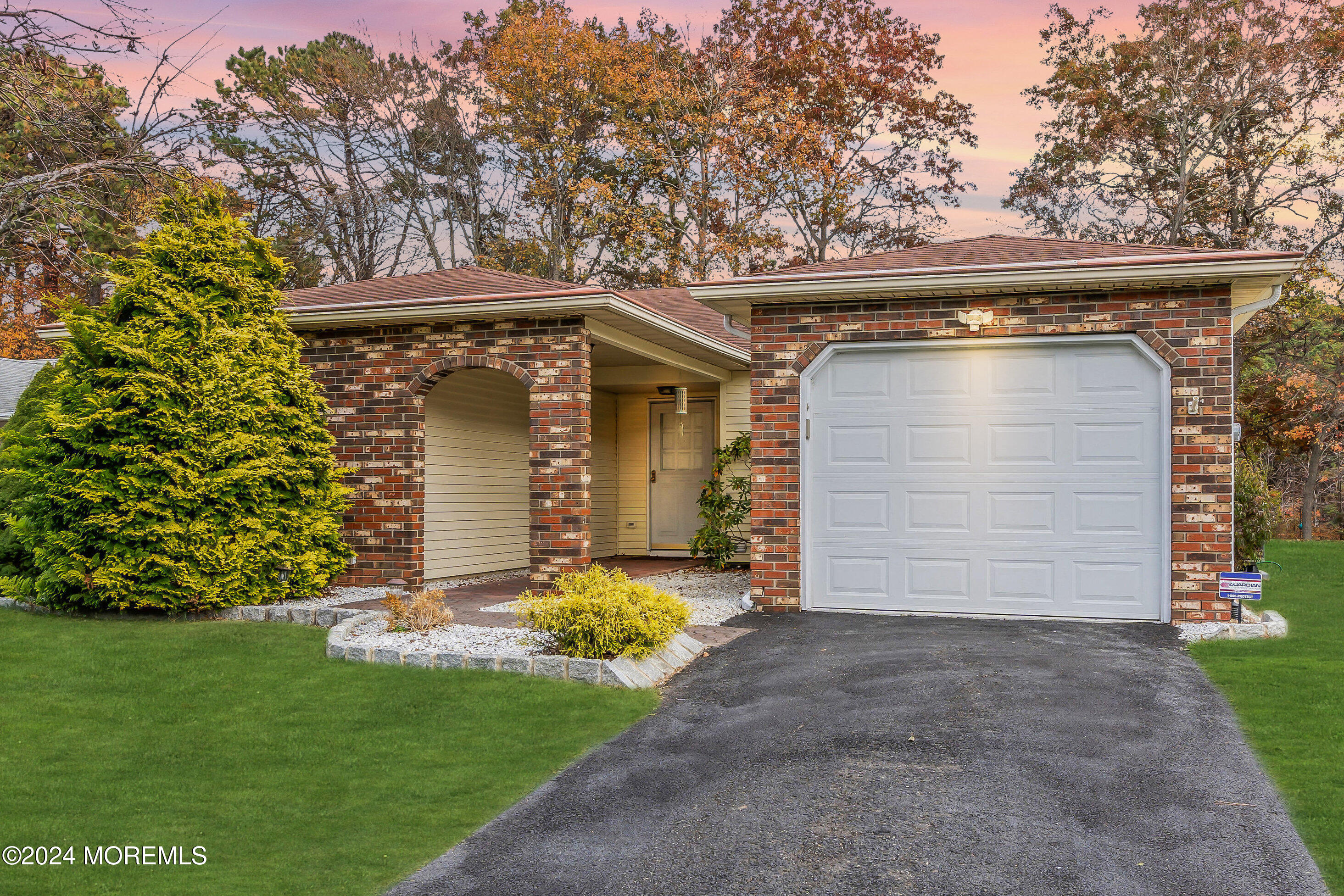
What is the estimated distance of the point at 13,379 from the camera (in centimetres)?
1744

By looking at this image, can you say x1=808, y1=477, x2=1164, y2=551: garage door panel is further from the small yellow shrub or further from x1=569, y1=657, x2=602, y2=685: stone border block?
the small yellow shrub

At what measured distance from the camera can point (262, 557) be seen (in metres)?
8.25

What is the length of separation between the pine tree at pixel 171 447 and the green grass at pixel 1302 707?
720 centimetres

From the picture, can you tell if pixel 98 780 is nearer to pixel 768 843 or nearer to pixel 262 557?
pixel 768 843

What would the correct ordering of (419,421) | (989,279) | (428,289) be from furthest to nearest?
(428,289) < (419,421) < (989,279)

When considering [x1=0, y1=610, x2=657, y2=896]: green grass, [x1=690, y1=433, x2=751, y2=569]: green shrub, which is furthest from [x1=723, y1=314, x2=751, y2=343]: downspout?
[x1=0, y1=610, x2=657, y2=896]: green grass

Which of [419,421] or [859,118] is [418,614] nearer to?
[419,421]

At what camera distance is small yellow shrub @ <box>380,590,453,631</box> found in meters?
7.21

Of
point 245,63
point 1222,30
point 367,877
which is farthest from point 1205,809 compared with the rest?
point 245,63

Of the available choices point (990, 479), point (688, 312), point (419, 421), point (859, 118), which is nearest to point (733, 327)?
point (990, 479)

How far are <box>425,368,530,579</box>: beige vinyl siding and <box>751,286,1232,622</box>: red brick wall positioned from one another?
3756 mm

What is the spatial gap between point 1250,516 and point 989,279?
15.3 feet

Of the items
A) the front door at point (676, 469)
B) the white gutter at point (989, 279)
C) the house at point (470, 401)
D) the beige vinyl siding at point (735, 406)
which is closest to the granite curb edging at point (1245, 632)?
the white gutter at point (989, 279)

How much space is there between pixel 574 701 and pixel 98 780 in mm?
2422
